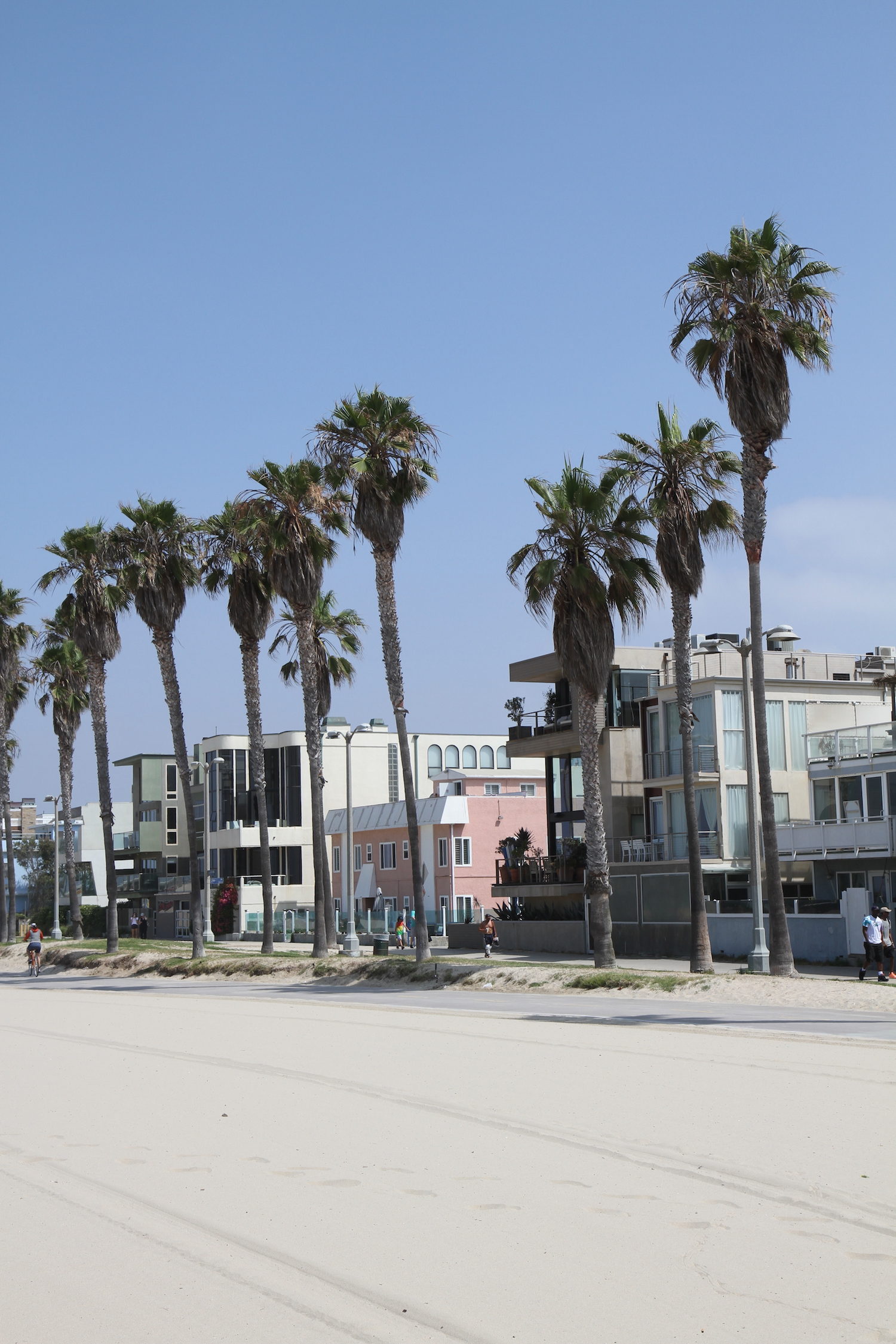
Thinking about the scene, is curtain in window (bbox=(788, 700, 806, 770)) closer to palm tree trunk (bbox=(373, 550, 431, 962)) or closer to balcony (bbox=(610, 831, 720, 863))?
balcony (bbox=(610, 831, 720, 863))

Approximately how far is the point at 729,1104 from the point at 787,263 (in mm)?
19531

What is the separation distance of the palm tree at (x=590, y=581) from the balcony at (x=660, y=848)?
39.2 ft

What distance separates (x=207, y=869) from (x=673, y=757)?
37.0 m

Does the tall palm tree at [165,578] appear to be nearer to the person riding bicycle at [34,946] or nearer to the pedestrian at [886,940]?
the person riding bicycle at [34,946]

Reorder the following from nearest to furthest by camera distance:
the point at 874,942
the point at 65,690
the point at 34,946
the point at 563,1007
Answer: the point at 563,1007, the point at 874,942, the point at 34,946, the point at 65,690

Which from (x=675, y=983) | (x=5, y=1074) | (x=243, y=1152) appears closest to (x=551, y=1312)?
(x=243, y=1152)

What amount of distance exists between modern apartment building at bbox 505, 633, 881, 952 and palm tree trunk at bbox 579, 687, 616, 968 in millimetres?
7321

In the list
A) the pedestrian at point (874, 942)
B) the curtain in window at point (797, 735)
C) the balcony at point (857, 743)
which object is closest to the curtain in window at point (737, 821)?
the curtain in window at point (797, 735)

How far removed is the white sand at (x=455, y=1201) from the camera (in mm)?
6746

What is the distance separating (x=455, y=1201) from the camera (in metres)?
9.08

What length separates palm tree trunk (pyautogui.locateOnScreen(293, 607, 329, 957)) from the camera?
136 ft

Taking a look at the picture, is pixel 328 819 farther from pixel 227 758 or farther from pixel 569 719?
pixel 569 719

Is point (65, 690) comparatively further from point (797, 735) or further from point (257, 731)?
point (797, 735)

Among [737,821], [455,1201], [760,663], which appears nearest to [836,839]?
[737,821]
